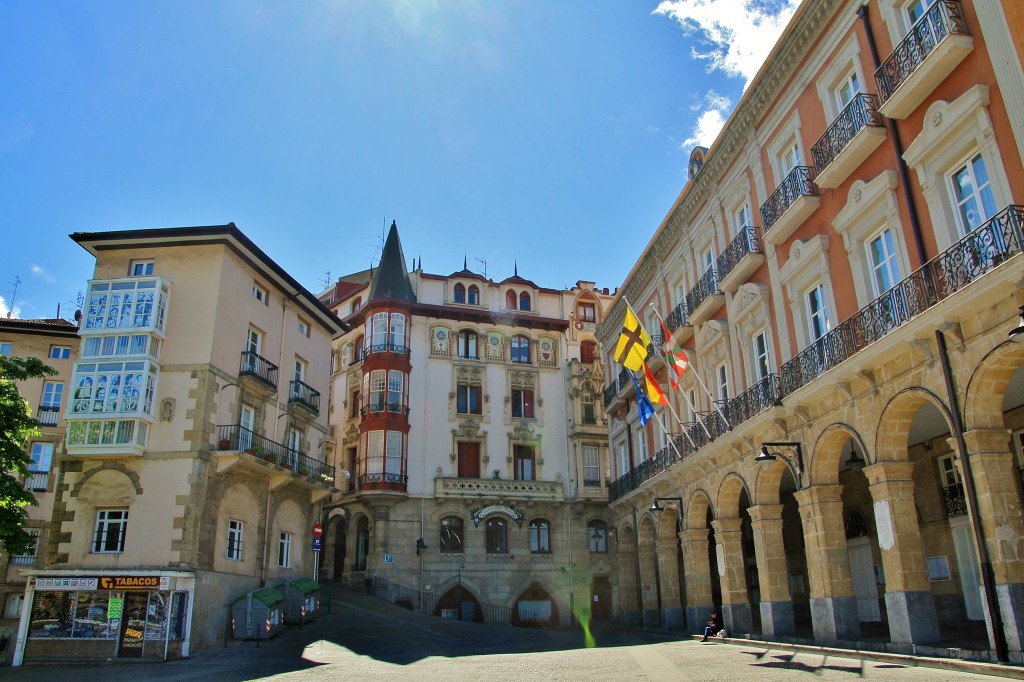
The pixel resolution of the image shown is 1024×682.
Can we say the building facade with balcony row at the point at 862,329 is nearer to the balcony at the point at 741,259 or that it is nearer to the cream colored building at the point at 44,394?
the balcony at the point at 741,259

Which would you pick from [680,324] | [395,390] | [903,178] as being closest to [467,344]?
[395,390]

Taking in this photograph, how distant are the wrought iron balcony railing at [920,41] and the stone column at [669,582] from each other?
59.1 ft

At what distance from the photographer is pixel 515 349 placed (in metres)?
43.0

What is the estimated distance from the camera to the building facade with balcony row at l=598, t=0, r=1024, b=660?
12.3 metres

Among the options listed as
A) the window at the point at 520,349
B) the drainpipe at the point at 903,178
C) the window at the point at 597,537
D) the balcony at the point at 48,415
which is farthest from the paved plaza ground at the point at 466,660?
the window at the point at 520,349

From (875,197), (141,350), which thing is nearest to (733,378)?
(875,197)

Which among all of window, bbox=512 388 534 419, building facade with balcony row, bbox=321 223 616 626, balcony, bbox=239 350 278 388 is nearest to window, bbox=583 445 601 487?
building facade with balcony row, bbox=321 223 616 626

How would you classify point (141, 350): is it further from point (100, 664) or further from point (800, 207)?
point (800, 207)

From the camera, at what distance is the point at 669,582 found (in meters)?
27.8

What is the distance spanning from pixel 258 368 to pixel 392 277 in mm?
15472

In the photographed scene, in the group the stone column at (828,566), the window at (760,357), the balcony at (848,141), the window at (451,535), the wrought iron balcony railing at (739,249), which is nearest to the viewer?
the balcony at (848,141)

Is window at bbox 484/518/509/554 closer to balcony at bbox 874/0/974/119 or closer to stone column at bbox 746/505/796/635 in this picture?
stone column at bbox 746/505/796/635

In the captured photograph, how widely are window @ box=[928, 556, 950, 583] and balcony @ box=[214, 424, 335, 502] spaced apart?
66.3 feet

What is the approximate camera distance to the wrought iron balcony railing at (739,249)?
2102 centimetres
